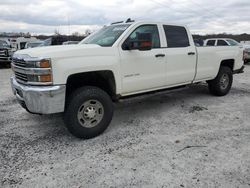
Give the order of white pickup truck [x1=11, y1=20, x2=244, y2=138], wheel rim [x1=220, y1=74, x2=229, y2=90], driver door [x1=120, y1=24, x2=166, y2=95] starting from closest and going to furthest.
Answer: white pickup truck [x1=11, y1=20, x2=244, y2=138] → driver door [x1=120, y1=24, x2=166, y2=95] → wheel rim [x1=220, y1=74, x2=229, y2=90]

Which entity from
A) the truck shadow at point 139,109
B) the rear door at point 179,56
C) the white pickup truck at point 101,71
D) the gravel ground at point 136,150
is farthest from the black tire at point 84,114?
the rear door at point 179,56

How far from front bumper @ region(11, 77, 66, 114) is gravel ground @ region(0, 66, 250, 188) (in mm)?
643

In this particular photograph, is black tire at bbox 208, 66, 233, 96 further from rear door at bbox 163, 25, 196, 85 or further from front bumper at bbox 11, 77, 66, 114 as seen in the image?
front bumper at bbox 11, 77, 66, 114

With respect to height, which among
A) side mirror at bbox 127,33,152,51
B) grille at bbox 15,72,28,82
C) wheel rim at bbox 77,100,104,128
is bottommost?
wheel rim at bbox 77,100,104,128

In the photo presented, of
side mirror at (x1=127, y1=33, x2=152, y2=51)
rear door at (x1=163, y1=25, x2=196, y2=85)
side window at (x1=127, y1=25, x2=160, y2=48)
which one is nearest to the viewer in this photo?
side mirror at (x1=127, y1=33, x2=152, y2=51)

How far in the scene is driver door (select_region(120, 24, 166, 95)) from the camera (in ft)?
14.6

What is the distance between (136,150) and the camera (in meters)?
3.72

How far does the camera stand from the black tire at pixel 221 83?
22.0 ft

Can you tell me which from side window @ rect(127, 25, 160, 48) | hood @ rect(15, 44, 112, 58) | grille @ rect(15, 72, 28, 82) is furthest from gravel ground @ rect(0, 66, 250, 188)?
side window @ rect(127, 25, 160, 48)

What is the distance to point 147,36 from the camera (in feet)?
14.0

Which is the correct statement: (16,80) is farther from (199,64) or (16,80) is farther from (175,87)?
(199,64)

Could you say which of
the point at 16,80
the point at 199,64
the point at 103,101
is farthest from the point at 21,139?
the point at 199,64

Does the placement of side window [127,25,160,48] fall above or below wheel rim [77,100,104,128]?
above

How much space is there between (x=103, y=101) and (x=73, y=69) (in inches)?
30.5
